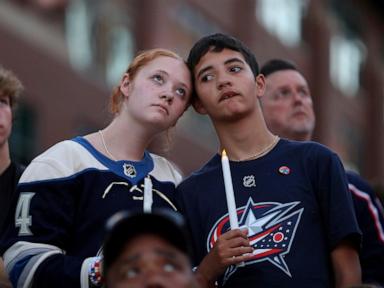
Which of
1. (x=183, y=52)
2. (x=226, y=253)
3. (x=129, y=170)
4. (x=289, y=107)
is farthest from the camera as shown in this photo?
(x=183, y=52)

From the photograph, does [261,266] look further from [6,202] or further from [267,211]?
[6,202]

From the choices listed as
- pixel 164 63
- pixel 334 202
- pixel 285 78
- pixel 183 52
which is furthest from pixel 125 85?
pixel 183 52

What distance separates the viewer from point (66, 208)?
5.95m

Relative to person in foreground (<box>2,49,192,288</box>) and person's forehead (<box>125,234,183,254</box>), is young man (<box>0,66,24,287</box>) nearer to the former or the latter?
person in foreground (<box>2,49,192,288</box>)

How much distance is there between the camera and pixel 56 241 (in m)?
5.86

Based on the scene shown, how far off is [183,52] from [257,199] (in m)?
23.4

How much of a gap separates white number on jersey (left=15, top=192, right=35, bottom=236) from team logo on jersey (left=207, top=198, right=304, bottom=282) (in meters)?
0.85

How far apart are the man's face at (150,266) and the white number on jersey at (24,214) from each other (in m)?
1.36

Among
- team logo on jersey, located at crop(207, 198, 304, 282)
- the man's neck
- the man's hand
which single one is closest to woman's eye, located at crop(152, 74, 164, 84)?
team logo on jersey, located at crop(207, 198, 304, 282)

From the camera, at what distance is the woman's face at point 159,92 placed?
20.6ft

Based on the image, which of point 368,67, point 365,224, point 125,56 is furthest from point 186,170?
point 365,224

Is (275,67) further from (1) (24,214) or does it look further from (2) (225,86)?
(1) (24,214)

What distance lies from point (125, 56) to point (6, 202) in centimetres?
2113

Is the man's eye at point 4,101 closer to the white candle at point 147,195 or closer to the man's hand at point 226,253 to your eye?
the white candle at point 147,195
